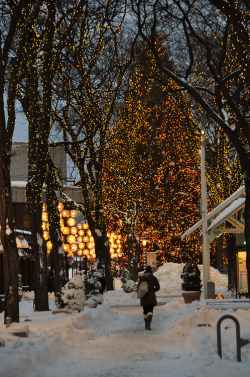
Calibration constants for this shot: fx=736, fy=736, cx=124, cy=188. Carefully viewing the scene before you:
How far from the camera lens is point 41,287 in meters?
25.4

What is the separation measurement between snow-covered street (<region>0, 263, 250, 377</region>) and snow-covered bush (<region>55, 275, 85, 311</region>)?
4.30ft

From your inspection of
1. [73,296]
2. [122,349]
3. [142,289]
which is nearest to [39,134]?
[73,296]

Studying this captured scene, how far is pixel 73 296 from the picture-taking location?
22547 mm

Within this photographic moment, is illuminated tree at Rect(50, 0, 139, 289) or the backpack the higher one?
illuminated tree at Rect(50, 0, 139, 289)

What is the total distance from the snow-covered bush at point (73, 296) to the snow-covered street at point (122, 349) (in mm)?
1310

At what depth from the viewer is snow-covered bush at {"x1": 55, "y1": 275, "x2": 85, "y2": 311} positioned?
22547mm

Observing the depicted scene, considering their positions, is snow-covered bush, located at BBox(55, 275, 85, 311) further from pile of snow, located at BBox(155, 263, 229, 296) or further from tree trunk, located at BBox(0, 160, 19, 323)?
pile of snow, located at BBox(155, 263, 229, 296)

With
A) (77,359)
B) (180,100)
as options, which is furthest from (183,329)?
(180,100)

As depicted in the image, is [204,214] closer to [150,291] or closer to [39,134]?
[39,134]

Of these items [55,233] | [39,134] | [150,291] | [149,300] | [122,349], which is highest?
[39,134]

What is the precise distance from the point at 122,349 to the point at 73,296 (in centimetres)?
795

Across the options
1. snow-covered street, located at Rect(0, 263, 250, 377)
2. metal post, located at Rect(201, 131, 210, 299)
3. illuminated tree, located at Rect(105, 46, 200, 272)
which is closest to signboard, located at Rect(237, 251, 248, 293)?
metal post, located at Rect(201, 131, 210, 299)

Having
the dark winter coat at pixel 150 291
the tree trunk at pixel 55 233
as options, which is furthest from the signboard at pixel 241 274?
the dark winter coat at pixel 150 291

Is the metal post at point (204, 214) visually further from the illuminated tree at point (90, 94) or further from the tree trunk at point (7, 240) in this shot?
the tree trunk at point (7, 240)
